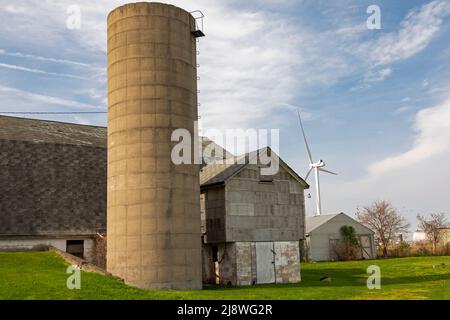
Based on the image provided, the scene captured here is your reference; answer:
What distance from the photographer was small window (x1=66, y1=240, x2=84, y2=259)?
3359 cm

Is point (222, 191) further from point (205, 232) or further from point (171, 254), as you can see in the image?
point (171, 254)

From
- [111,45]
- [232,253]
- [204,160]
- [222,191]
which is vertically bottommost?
[232,253]

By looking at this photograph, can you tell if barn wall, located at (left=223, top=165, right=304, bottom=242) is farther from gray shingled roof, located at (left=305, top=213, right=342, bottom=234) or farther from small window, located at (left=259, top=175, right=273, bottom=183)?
gray shingled roof, located at (left=305, top=213, right=342, bottom=234)

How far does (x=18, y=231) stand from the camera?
105ft

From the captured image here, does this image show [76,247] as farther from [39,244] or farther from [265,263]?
[265,263]

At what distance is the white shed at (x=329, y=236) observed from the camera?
5638 cm

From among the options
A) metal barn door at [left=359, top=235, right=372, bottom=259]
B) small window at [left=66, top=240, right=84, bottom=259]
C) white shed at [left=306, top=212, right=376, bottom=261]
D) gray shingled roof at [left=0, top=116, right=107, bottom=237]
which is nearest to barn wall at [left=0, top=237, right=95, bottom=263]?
small window at [left=66, top=240, right=84, bottom=259]

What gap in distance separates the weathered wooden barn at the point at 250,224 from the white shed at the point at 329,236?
23377mm

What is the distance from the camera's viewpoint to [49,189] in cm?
3500

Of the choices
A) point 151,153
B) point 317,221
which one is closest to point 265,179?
point 151,153

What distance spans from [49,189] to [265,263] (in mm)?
15714

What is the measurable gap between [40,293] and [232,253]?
13.0 metres
